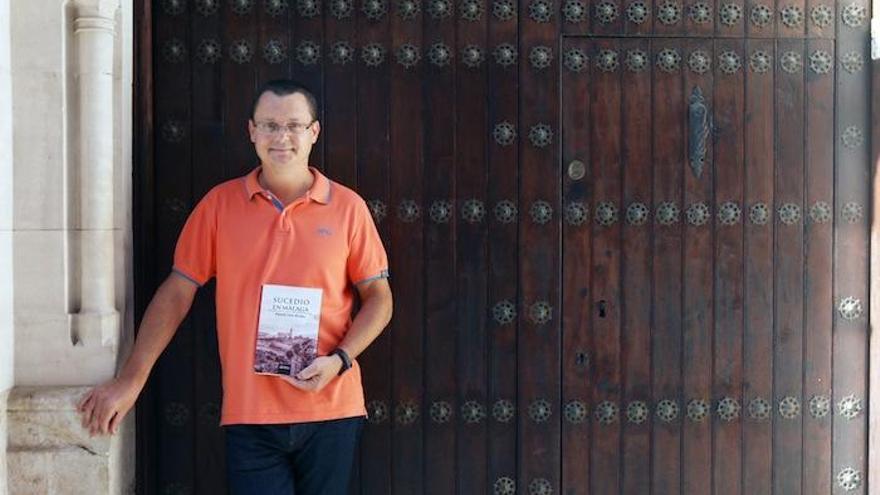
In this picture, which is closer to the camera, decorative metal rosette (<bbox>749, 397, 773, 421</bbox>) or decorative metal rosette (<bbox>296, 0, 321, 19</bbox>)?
decorative metal rosette (<bbox>296, 0, 321, 19</bbox>)

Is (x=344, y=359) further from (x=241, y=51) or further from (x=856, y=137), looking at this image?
(x=856, y=137)

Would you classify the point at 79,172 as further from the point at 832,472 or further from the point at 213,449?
the point at 832,472

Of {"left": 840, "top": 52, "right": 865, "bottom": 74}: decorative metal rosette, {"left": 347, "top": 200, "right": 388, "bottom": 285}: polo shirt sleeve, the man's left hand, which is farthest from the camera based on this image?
{"left": 840, "top": 52, "right": 865, "bottom": 74}: decorative metal rosette

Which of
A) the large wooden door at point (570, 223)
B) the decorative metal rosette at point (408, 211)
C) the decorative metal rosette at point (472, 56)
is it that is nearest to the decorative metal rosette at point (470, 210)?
the large wooden door at point (570, 223)

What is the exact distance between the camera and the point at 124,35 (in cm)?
270

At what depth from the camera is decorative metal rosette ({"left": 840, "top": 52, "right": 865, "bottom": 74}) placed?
3.00 m

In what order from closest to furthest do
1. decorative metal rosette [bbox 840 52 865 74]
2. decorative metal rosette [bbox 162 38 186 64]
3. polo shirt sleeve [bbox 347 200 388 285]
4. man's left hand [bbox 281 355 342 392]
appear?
man's left hand [bbox 281 355 342 392]
polo shirt sleeve [bbox 347 200 388 285]
decorative metal rosette [bbox 162 38 186 64]
decorative metal rosette [bbox 840 52 865 74]

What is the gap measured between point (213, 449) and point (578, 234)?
3.92 feet

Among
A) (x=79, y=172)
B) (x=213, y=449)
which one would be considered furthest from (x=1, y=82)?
(x=213, y=449)

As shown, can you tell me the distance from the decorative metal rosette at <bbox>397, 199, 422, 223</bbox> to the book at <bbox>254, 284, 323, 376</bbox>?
0.63 m

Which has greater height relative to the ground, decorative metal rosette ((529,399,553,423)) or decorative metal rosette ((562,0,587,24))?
decorative metal rosette ((562,0,587,24))

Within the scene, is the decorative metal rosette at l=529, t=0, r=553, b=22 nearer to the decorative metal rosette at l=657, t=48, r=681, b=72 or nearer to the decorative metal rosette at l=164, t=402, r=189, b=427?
the decorative metal rosette at l=657, t=48, r=681, b=72

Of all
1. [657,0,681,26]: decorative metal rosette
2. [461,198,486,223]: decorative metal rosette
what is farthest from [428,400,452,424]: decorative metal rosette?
[657,0,681,26]: decorative metal rosette

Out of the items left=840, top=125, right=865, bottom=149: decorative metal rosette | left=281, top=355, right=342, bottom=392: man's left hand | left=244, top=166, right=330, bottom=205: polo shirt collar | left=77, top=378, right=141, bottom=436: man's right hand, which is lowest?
left=77, top=378, right=141, bottom=436: man's right hand
